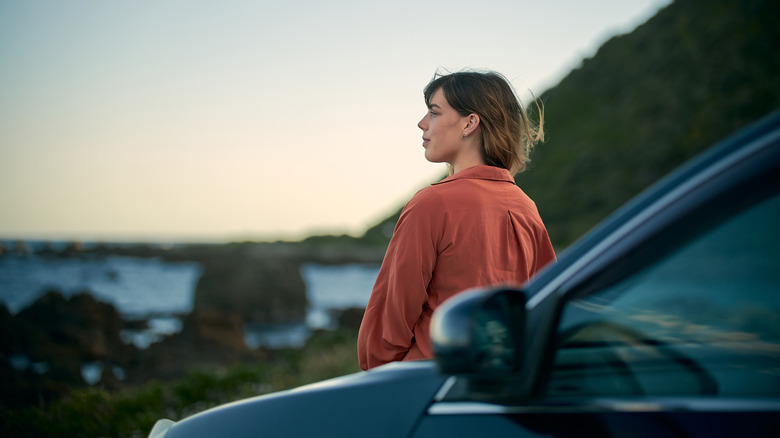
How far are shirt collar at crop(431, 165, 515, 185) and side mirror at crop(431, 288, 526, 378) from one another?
103cm

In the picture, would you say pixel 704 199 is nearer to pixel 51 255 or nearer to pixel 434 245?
pixel 434 245

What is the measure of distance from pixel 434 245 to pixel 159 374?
1118 centimetres

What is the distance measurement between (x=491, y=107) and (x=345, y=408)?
4.59 ft

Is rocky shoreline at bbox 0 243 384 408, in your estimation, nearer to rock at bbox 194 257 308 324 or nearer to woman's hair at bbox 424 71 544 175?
rock at bbox 194 257 308 324

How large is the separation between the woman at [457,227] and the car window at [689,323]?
2.55 feet

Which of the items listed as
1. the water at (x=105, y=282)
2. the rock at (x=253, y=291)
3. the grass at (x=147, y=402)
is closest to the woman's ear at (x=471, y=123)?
the grass at (x=147, y=402)

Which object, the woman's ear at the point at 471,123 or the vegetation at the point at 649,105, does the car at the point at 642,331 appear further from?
the vegetation at the point at 649,105

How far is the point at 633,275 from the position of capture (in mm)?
1226

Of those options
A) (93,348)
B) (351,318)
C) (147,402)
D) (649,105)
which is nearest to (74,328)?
(93,348)

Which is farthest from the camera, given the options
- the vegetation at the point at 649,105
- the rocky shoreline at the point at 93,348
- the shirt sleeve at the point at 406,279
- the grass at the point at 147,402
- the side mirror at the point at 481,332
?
the vegetation at the point at 649,105

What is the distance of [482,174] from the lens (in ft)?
7.27

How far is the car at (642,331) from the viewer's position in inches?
43.0

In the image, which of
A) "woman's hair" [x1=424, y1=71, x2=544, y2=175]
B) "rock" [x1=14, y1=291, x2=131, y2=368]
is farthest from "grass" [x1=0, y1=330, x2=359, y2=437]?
"woman's hair" [x1=424, y1=71, x2=544, y2=175]

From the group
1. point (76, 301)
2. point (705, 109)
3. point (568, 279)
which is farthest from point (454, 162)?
point (705, 109)
